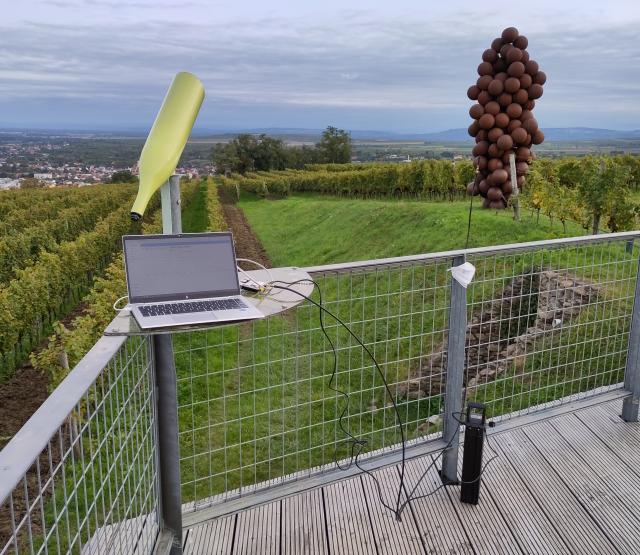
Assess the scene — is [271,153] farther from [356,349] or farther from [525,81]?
[356,349]

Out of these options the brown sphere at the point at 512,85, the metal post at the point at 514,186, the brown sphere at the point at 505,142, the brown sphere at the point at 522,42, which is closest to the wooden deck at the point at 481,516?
the metal post at the point at 514,186

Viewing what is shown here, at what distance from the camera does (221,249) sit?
A: 199 centimetres

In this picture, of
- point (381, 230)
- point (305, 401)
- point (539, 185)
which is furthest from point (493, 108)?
point (305, 401)

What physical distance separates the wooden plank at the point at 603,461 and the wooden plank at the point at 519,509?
1.27ft

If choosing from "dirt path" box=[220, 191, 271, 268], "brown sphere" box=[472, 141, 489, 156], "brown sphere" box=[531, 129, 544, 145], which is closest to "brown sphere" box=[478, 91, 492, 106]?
"brown sphere" box=[472, 141, 489, 156]

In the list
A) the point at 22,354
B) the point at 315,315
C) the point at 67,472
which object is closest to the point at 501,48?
the point at 315,315

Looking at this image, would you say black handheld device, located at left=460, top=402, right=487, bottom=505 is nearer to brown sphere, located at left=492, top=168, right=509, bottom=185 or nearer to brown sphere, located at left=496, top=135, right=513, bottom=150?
brown sphere, located at left=496, top=135, right=513, bottom=150

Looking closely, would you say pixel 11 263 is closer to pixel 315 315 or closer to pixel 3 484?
pixel 315 315

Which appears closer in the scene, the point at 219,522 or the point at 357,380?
the point at 219,522

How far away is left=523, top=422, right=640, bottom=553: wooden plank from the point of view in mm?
2480

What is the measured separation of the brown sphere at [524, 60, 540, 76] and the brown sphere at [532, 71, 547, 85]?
0.08 m

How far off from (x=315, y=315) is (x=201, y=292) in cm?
560

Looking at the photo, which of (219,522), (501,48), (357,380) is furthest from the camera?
(501,48)

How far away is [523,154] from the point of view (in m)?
10.0
